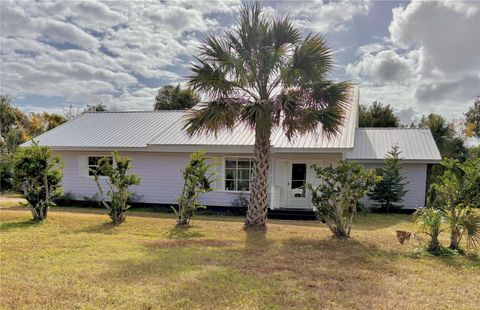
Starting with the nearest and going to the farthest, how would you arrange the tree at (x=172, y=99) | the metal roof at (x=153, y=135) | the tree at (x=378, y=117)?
the metal roof at (x=153, y=135)
the tree at (x=378, y=117)
the tree at (x=172, y=99)

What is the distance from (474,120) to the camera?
1519 inches

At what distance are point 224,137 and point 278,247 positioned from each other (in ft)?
24.9

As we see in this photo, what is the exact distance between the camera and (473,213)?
7.84m

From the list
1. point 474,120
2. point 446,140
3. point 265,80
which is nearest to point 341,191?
point 265,80

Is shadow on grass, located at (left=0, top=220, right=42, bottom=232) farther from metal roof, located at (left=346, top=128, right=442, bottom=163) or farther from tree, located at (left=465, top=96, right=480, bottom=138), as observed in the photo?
tree, located at (left=465, top=96, right=480, bottom=138)

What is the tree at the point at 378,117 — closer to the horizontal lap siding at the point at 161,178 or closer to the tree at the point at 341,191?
the horizontal lap siding at the point at 161,178

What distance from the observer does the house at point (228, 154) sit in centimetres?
1445

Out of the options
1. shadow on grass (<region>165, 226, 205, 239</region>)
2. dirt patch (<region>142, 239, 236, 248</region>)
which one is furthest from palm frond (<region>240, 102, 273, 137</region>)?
shadow on grass (<region>165, 226, 205, 239</region>)

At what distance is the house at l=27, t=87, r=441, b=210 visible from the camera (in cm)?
1445

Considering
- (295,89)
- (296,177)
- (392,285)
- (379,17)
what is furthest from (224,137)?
(392,285)

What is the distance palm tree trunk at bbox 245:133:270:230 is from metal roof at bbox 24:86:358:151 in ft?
5.62

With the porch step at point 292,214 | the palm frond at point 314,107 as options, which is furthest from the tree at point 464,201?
the porch step at point 292,214

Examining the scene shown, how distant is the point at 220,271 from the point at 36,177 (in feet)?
24.6

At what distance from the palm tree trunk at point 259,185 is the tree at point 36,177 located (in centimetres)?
598
